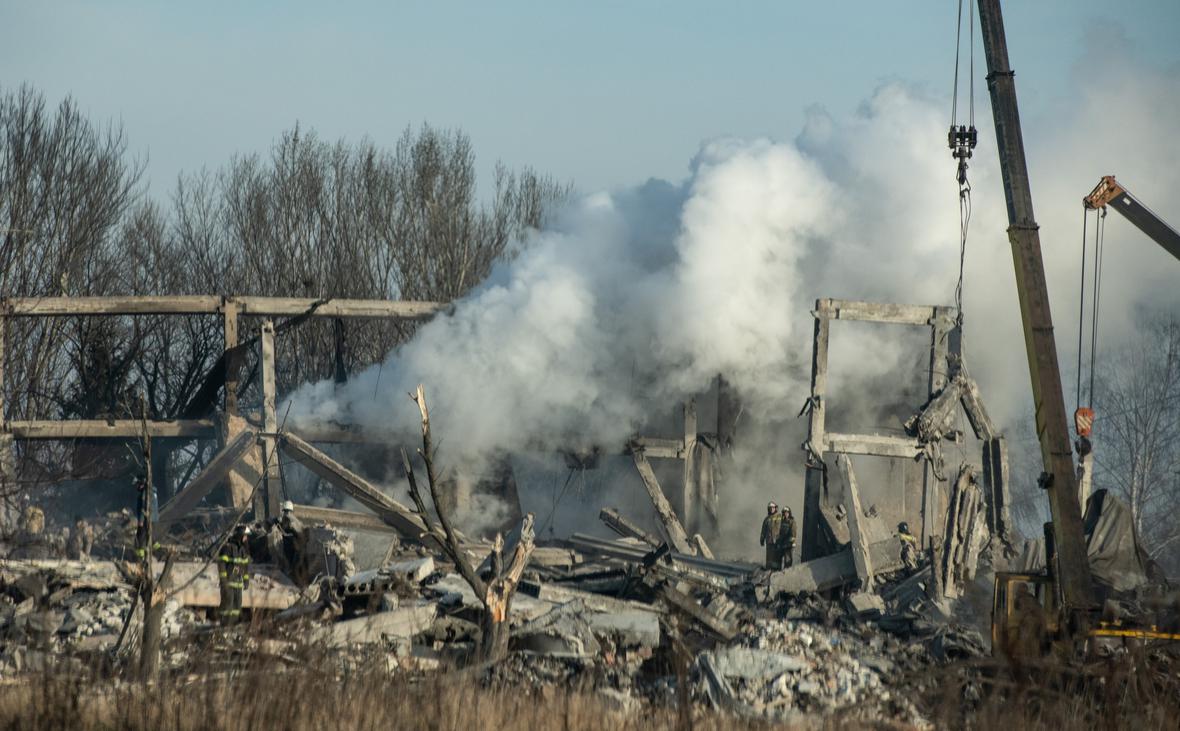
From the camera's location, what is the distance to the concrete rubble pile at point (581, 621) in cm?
1192

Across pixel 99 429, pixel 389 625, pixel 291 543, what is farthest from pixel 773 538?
pixel 99 429

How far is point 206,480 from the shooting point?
2208 centimetres

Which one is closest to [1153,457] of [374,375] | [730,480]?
[730,480]

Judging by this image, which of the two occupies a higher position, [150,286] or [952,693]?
[150,286]

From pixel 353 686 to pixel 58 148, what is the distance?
2564 centimetres

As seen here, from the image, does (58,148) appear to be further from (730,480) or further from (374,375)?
(730,480)

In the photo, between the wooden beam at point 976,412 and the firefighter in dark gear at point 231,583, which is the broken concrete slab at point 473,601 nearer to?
the firefighter in dark gear at point 231,583

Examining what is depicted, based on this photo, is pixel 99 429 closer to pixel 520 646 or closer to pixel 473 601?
pixel 473 601

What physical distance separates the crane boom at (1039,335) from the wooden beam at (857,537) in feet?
18.1

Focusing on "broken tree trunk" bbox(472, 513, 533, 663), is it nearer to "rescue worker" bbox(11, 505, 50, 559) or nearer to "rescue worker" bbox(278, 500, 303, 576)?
"rescue worker" bbox(278, 500, 303, 576)

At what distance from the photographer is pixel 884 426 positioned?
1025 inches

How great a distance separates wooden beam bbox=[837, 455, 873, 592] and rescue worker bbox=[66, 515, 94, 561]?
10.5 m

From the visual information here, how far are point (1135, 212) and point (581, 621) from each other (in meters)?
9.36

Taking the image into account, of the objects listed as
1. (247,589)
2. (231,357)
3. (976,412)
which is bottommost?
(247,589)
